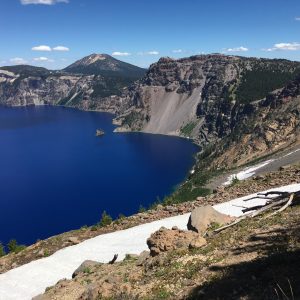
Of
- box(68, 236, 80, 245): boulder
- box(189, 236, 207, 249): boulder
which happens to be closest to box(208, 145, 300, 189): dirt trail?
box(68, 236, 80, 245): boulder

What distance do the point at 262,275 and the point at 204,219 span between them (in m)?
10.9

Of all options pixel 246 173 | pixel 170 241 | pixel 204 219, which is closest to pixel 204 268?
pixel 170 241

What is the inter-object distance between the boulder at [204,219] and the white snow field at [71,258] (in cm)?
197

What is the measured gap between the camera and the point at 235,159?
155125mm

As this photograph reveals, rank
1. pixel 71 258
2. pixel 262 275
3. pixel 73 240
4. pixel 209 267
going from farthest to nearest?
pixel 73 240 < pixel 71 258 < pixel 209 267 < pixel 262 275

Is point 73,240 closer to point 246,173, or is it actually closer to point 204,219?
point 204,219

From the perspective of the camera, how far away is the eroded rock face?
22.7 metres

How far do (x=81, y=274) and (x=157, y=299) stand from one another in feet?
31.9

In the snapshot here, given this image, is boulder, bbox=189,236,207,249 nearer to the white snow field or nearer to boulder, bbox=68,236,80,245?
the white snow field

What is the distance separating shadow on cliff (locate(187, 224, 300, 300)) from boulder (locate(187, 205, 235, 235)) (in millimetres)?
6357

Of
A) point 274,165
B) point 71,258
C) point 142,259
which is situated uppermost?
point 142,259

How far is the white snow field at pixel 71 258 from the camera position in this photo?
97.7 feet

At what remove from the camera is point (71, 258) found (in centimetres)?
3316

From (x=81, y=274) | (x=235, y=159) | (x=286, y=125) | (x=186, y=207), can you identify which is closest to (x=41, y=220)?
(x=235, y=159)
